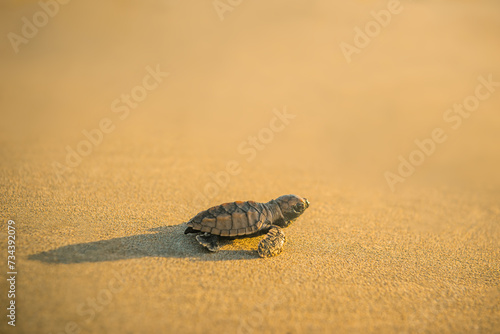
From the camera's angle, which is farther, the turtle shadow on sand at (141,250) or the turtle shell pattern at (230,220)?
the turtle shell pattern at (230,220)

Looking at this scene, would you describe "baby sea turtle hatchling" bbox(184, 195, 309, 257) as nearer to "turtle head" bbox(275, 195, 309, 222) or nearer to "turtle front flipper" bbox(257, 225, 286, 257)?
"turtle front flipper" bbox(257, 225, 286, 257)

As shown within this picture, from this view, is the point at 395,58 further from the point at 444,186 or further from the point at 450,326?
the point at 450,326

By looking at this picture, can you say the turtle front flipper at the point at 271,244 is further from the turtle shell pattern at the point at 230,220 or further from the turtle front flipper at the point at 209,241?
the turtle front flipper at the point at 209,241

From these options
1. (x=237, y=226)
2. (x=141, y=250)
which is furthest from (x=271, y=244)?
(x=141, y=250)

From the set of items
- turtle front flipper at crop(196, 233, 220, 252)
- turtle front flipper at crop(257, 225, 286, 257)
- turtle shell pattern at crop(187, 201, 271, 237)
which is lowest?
turtle front flipper at crop(257, 225, 286, 257)

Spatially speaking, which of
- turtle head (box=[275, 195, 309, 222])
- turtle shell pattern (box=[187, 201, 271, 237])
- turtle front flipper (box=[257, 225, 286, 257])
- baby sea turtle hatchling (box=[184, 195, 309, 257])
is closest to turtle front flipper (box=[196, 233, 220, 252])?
baby sea turtle hatchling (box=[184, 195, 309, 257])

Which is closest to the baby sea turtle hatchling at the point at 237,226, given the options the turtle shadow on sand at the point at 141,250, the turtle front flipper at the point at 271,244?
the turtle front flipper at the point at 271,244
